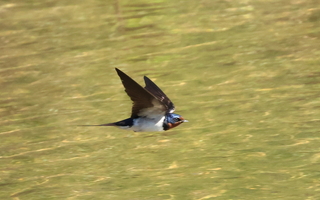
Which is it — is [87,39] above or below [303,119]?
above

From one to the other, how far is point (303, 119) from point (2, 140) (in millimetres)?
3120

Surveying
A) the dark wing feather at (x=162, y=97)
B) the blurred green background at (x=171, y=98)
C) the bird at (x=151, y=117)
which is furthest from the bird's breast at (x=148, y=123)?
the blurred green background at (x=171, y=98)

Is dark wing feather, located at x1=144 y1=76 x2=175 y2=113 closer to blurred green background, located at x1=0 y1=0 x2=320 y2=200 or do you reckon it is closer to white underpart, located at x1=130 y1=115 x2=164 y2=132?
white underpart, located at x1=130 y1=115 x2=164 y2=132

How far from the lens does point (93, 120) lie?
22.9ft

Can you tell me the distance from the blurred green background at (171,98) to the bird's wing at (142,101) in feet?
2.60

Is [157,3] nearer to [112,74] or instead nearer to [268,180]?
[112,74]

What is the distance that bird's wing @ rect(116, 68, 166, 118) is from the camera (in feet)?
14.6

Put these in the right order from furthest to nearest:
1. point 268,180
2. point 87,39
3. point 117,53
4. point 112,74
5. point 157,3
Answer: point 157,3, point 87,39, point 117,53, point 112,74, point 268,180

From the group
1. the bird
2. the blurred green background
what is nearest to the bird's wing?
the bird

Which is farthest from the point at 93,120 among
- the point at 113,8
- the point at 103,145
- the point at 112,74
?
the point at 113,8

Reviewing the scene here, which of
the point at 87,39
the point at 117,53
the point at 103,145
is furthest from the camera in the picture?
the point at 87,39

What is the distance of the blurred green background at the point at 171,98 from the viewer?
5.56 meters

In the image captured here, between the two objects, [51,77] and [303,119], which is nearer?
[303,119]

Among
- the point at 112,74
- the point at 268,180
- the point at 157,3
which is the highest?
the point at 157,3
